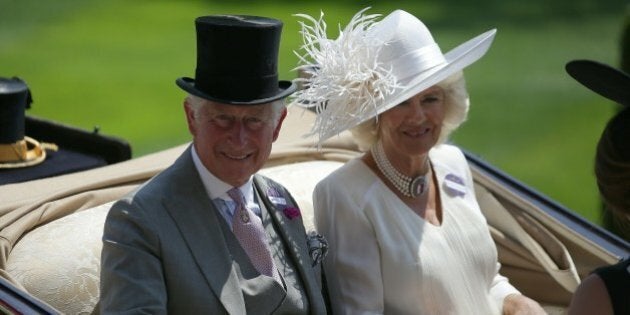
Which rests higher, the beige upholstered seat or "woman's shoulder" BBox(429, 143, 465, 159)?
"woman's shoulder" BBox(429, 143, 465, 159)

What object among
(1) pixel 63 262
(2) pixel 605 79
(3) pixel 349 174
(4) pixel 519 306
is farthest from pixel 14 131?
(2) pixel 605 79

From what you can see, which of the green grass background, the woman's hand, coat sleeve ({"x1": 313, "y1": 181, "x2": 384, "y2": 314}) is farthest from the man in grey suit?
the green grass background

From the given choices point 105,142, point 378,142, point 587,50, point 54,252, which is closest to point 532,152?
point 587,50

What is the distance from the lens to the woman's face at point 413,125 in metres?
3.66

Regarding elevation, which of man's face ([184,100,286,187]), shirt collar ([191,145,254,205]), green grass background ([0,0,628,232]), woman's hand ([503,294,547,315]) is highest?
man's face ([184,100,286,187])

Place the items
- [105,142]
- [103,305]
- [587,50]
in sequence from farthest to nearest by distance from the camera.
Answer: [587,50]
[105,142]
[103,305]

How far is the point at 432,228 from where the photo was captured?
12.1 ft

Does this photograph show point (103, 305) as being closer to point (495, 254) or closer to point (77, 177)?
point (77, 177)

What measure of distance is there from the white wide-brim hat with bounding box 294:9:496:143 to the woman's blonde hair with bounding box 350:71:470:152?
→ 0.07 metres

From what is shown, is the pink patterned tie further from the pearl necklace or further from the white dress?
the pearl necklace

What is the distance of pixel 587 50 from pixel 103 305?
861 centimetres

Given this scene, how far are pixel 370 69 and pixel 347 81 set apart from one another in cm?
7

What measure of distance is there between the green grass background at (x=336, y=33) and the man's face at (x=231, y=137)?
4501 mm

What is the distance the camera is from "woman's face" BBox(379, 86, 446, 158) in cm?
366
